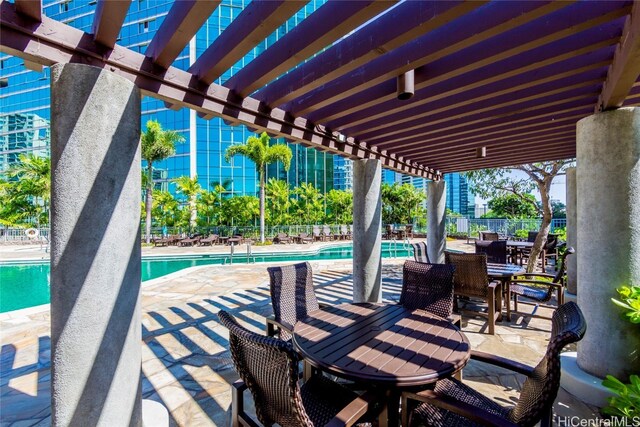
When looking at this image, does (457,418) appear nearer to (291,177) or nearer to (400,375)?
(400,375)

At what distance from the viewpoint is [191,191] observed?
19.2 m

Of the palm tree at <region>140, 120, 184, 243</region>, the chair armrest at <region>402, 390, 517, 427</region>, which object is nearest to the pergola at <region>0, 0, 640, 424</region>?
the chair armrest at <region>402, 390, 517, 427</region>

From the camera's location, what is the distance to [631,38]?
1.65 meters

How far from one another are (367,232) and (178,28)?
338 cm

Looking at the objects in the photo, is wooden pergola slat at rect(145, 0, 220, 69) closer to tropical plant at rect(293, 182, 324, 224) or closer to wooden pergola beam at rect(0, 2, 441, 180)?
wooden pergola beam at rect(0, 2, 441, 180)

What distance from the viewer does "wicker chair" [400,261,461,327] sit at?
2.97 m

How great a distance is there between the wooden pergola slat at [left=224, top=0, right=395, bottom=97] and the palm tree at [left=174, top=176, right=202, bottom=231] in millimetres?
18351

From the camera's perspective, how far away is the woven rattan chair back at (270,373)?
1.37 metres

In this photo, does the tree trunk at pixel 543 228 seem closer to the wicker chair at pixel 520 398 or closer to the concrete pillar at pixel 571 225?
the concrete pillar at pixel 571 225

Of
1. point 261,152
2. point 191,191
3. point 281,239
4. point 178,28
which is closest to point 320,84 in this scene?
point 178,28

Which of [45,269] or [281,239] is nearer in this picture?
[45,269]

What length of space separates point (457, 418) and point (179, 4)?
2.94 metres

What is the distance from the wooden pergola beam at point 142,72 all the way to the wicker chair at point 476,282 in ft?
8.36

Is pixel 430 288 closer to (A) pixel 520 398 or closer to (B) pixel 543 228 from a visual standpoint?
(A) pixel 520 398
